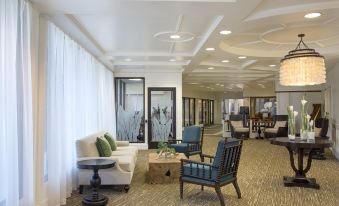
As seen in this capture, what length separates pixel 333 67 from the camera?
938cm

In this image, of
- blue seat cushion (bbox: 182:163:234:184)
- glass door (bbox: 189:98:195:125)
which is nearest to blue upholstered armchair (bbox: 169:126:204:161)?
blue seat cushion (bbox: 182:163:234:184)

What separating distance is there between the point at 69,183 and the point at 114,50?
3487mm

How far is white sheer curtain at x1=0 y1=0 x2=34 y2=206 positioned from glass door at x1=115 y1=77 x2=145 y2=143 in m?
6.79

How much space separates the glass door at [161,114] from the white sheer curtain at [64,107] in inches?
134

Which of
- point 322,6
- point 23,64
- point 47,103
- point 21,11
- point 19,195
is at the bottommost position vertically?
point 19,195

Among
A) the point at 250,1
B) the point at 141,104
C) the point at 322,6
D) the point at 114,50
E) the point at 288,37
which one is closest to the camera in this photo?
the point at 250,1

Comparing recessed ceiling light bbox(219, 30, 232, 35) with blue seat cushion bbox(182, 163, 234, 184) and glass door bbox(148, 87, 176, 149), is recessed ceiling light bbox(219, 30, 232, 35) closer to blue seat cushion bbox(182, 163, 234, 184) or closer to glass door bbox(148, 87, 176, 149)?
blue seat cushion bbox(182, 163, 234, 184)

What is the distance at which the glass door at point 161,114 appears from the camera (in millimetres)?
10180

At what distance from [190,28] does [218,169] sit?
2447mm

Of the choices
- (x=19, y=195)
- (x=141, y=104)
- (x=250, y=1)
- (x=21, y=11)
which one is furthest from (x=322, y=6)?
(x=141, y=104)

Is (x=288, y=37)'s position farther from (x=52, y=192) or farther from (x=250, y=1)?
(x=52, y=192)

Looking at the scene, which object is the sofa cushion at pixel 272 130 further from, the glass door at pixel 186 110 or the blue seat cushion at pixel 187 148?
the blue seat cushion at pixel 187 148

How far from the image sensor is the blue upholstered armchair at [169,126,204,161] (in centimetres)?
742

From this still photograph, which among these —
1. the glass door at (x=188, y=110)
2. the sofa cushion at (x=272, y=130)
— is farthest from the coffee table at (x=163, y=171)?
the glass door at (x=188, y=110)
